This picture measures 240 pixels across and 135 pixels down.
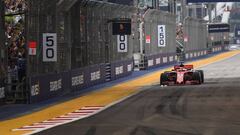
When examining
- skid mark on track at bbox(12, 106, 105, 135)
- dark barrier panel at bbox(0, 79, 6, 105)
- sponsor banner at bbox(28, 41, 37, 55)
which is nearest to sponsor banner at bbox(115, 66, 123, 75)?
sponsor banner at bbox(28, 41, 37, 55)

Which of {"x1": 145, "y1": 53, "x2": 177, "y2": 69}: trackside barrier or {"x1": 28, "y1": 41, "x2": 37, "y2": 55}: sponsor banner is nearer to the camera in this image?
{"x1": 28, "y1": 41, "x2": 37, "y2": 55}: sponsor banner

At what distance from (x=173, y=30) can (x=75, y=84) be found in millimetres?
27510

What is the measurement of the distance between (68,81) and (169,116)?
9829 millimetres

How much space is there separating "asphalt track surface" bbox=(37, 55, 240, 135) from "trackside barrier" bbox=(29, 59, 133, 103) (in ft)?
10.5

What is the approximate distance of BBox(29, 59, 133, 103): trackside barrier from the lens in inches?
838

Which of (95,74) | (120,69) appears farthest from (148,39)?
(95,74)

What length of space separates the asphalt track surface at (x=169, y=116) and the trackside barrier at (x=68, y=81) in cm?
321

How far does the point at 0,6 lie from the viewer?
1980cm

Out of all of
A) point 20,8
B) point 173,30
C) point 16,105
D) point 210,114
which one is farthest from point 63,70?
point 173,30

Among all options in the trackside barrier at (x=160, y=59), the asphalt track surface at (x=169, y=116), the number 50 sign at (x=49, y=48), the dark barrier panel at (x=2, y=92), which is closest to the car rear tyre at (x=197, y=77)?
the asphalt track surface at (x=169, y=116)

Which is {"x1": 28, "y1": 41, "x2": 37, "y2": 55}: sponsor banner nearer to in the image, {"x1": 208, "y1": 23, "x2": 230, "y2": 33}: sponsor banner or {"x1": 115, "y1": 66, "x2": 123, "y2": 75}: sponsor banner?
{"x1": 115, "y1": 66, "x2": 123, "y2": 75}: sponsor banner

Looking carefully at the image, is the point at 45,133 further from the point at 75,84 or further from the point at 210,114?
the point at 75,84

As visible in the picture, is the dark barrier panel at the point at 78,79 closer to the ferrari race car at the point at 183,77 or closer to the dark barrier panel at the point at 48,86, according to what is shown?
the dark barrier panel at the point at 48,86

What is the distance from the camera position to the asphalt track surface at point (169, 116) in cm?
1311
